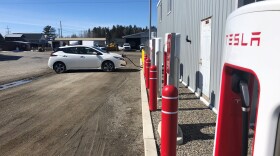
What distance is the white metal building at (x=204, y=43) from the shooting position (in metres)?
6.89

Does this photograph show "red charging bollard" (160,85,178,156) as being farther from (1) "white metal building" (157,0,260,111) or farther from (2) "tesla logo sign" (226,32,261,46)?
(1) "white metal building" (157,0,260,111)

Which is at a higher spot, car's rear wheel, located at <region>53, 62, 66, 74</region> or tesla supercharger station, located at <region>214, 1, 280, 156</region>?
tesla supercharger station, located at <region>214, 1, 280, 156</region>

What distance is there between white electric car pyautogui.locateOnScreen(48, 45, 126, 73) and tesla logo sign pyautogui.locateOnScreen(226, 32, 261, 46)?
57.5 feet

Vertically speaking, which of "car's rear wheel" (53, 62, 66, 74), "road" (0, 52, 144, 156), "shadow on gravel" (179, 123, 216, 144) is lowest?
"road" (0, 52, 144, 156)

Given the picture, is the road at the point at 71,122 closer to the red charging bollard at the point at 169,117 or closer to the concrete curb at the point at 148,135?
the concrete curb at the point at 148,135

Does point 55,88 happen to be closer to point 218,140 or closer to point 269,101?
point 218,140

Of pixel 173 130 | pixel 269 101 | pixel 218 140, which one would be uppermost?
pixel 269 101

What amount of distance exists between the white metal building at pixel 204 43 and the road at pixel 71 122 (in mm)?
1949

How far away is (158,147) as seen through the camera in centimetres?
534

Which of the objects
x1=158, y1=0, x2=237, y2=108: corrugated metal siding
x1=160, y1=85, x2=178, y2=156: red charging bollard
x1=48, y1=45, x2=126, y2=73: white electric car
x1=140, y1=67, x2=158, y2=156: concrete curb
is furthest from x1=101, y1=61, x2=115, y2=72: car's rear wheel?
x1=160, y1=85, x2=178, y2=156: red charging bollard

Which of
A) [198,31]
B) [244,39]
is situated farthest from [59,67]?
[244,39]

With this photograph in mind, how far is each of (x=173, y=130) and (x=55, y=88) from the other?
9429mm

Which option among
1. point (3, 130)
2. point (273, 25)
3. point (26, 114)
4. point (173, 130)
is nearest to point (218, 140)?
point (273, 25)

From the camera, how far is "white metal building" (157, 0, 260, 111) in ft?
22.6
